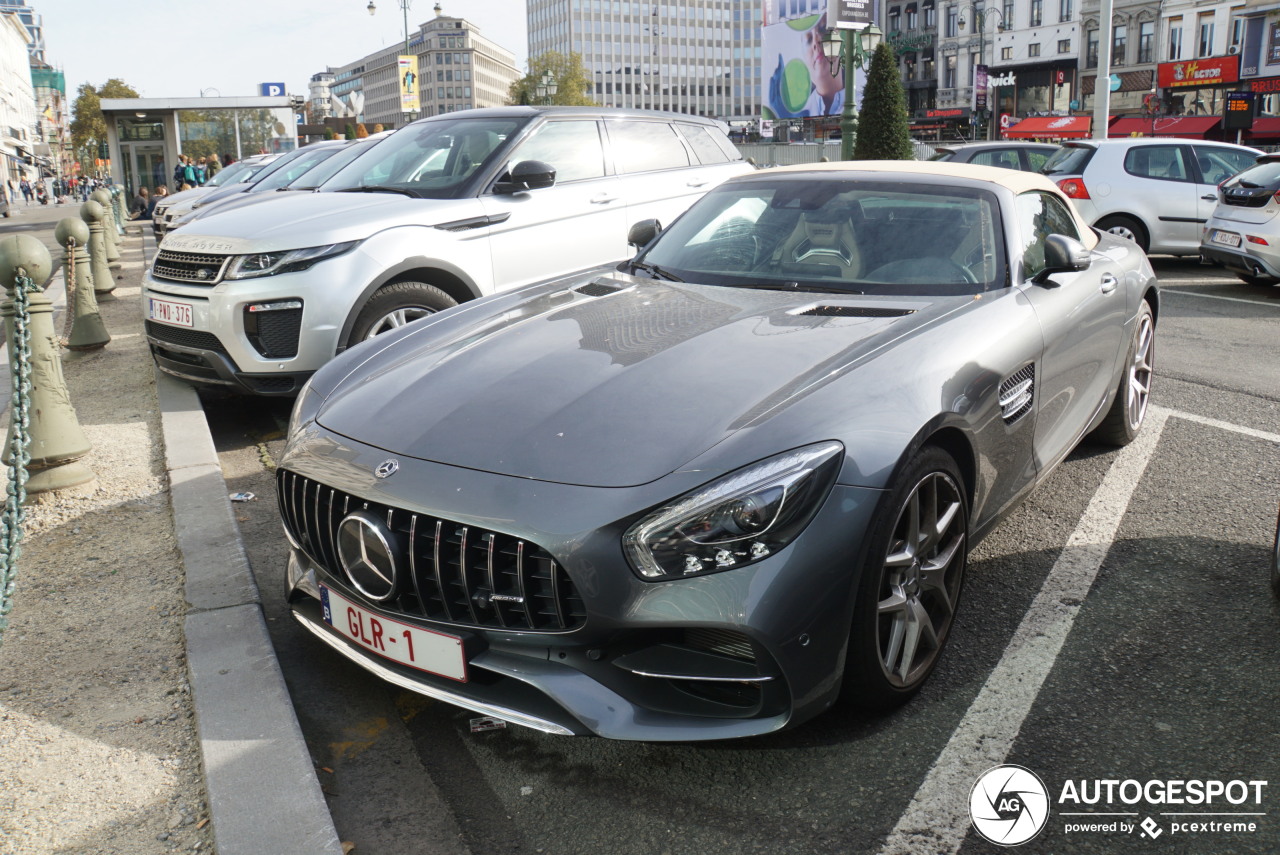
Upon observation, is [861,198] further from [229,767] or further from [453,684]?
[229,767]

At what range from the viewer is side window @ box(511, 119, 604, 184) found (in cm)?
666

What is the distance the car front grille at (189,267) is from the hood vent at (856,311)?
362 cm

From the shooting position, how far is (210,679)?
2896 mm

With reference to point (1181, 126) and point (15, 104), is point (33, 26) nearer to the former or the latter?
point (15, 104)

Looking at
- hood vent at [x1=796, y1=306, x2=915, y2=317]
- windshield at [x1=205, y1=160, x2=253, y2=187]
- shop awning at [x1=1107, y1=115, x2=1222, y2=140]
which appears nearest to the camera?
hood vent at [x1=796, y1=306, x2=915, y2=317]

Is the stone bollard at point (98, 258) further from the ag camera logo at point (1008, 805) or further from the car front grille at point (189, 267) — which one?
the ag camera logo at point (1008, 805)

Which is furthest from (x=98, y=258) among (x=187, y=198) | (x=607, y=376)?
(x=607, y=376)

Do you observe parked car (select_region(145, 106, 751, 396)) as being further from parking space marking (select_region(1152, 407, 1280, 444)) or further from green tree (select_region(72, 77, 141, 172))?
green tree (select_region(72, 77, 141, 172))

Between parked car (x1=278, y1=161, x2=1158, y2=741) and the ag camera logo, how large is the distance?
32 centimetres

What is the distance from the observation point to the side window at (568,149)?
21.9 feet

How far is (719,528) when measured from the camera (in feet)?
7.57

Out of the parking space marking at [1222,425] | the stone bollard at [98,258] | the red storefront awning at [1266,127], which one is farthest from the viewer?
the red storefront awning at [1266,127]

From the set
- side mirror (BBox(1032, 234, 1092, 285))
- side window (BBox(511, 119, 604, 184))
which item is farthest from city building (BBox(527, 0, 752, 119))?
side mirror (BBox(1032, 234, 1092, 285))

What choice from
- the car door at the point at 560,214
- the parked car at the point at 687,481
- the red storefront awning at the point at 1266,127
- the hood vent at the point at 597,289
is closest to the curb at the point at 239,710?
the parked car at the point at 687,481
